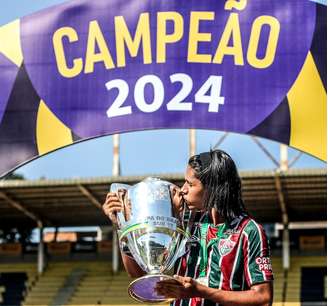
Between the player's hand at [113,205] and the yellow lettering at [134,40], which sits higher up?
the yellow lettering at [134,40]

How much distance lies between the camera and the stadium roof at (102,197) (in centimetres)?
2030

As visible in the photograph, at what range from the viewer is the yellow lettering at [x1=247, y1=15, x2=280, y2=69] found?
A: 13.2 meters

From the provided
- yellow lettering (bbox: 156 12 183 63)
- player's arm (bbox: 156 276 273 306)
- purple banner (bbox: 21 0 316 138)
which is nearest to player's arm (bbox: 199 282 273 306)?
player's arm (bbox: 156 276 273 306)

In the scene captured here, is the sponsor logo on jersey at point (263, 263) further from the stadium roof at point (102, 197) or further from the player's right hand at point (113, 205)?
the stadium roof at point (102, 197)

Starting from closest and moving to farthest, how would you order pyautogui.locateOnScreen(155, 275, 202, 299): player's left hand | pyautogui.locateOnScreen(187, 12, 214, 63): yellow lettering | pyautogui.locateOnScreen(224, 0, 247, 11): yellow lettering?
pyautogui.locateOnScreen(155, 275, 202, 299): player's left hand → pyautogui.locateOnScreen(187, 12, 214, 63): yellow lettering → pyautogui.locateOnScreen(224, 0, 247, 11): yellow lettering

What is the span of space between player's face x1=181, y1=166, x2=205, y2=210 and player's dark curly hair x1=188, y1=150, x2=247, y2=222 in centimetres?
1

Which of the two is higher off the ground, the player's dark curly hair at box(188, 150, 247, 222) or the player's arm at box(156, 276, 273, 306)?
the player's dark curly hair at box(188, 150, 247, 222)

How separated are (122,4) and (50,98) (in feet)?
5.87

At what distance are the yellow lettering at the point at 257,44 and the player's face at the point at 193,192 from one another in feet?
34.5

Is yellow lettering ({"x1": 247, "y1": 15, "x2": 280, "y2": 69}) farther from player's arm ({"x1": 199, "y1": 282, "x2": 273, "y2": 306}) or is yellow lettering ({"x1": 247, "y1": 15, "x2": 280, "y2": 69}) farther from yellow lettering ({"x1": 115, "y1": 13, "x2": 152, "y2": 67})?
player's arm ({"x1": 199, "y1": 282, "x2": 273, "y2": 306})

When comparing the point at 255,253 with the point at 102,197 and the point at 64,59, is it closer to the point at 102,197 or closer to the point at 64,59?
the point at 64,59

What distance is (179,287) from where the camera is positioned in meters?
2.61

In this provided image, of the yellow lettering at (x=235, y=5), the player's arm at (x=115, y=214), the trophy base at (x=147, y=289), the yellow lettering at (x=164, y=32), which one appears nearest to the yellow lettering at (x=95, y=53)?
the yellow lettering at (x=164, y=32)

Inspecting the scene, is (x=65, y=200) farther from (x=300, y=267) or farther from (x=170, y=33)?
(x=170, y=33)
